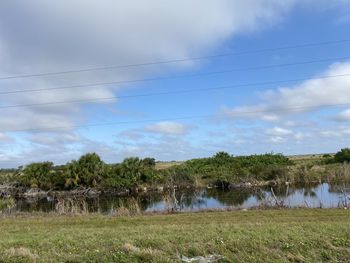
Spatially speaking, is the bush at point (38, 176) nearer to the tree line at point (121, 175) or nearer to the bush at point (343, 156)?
the tree line at point (121, 175)

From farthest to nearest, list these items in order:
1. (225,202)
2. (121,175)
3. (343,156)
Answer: (343,156)
(121,175)
(225,202)

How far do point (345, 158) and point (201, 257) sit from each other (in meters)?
72.6

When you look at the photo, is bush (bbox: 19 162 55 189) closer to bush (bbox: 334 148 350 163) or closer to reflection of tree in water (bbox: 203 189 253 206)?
reflection of tree in water (bbox: 203 189 253 206)

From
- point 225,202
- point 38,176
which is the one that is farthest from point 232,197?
point 38,176

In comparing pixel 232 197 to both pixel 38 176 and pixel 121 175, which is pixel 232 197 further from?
pixel 38 176

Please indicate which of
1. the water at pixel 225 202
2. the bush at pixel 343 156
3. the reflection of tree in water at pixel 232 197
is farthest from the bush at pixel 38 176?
the bush at pixel 343 156

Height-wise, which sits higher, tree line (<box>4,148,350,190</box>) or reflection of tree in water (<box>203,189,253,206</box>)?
tree line (<box>4,148,350,190</box>)

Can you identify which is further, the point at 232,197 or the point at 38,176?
the point at 38,176

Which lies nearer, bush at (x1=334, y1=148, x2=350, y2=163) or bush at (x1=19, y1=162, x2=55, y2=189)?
bush at (x1=19, y1=162, x2=55, y2=189)

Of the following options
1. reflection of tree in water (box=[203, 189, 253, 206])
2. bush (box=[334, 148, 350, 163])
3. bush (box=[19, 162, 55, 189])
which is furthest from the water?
bush (box=[334, 148, 350, 163])

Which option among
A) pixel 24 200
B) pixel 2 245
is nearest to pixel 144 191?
pixel 24 200

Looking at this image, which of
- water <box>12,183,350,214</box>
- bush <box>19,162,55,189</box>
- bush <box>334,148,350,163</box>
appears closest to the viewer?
water <box>12,183,350,214</box>

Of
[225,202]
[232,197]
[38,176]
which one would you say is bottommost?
[225,202]

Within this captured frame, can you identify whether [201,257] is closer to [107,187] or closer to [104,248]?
[104,248]
